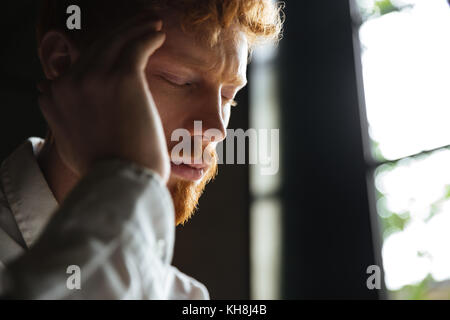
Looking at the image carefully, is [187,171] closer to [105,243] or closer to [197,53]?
[197,53]

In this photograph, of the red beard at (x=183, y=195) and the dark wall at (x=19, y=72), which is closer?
the red beard at (x=183, y=195)

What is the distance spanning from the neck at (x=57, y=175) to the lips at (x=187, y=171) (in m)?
0.15

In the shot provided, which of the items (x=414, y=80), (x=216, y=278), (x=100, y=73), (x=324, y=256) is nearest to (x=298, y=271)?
(x=324, y=256)

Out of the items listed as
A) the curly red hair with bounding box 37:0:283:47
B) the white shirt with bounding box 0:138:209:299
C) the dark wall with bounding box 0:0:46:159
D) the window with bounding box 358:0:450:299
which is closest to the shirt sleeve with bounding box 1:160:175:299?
the white shirt with bounding box 0:138:209:299

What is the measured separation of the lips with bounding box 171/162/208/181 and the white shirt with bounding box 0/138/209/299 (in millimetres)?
369

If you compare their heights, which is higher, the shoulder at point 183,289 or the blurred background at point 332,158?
the blurred background at point 332,158

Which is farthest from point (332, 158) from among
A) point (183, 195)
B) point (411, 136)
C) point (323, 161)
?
point (183, 195)

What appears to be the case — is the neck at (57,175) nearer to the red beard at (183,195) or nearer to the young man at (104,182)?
the young man at (104,182)

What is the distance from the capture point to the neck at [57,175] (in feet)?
2.31

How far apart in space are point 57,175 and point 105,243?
0.44m

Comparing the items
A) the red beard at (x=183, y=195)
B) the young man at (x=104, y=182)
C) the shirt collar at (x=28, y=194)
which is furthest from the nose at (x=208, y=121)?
the shirt collar at (x=28, y=194)

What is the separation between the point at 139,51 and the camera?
41 centimetres

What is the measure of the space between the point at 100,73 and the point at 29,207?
0.35m
